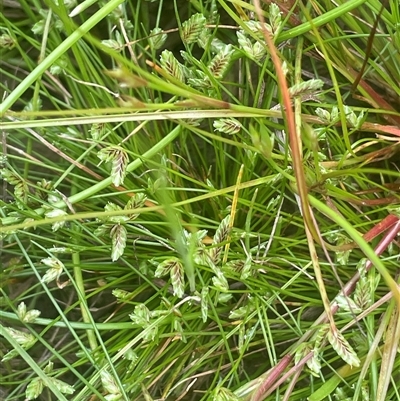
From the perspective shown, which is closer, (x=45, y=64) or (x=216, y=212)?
(x=45, y=64)

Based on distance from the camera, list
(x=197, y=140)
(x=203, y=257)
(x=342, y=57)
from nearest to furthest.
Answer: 1. (x=203, y=257)
2. (x=342, y=57)
3. (x=197, y=140)

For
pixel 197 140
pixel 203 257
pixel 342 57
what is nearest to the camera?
pixel 203 257

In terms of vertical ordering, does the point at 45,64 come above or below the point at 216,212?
above

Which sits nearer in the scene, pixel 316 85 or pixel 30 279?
pixel 316 85

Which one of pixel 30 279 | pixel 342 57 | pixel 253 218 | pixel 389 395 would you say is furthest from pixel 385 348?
pixel 30 279

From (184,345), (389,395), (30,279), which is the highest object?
(30,279)

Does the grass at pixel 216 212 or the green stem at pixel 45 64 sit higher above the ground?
the green stem at pixel 45 64

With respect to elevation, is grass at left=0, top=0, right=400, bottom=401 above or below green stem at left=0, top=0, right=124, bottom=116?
below

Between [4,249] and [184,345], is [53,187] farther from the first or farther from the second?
[184,345]
